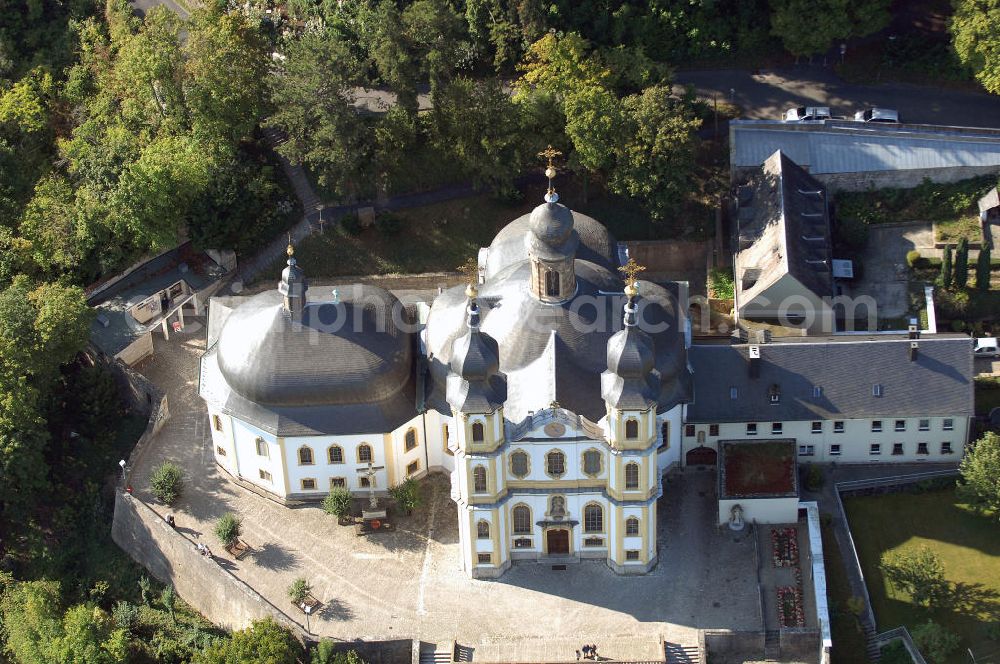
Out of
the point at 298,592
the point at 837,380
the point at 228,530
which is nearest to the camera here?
the point at 298,592

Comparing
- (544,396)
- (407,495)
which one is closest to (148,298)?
(407,495)

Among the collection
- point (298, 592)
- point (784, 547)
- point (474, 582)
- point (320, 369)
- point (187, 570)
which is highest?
point (320, 369)

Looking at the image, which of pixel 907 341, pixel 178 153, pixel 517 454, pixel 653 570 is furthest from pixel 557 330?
pixel 178 153

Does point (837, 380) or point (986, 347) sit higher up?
point (837, 380)

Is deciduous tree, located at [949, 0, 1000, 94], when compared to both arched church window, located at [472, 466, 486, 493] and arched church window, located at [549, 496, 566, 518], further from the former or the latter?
arched church window, located at [472, 466, 486, 493]

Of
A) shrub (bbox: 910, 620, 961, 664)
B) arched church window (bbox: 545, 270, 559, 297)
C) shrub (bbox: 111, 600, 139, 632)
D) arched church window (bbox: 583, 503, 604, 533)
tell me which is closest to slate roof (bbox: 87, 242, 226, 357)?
shrub (bbox: 111, 600, 139, 632)

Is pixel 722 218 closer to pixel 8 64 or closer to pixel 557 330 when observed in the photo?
pixel 557 330

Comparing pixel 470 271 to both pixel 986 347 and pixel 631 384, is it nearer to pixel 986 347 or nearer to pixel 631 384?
pixel 631 384
